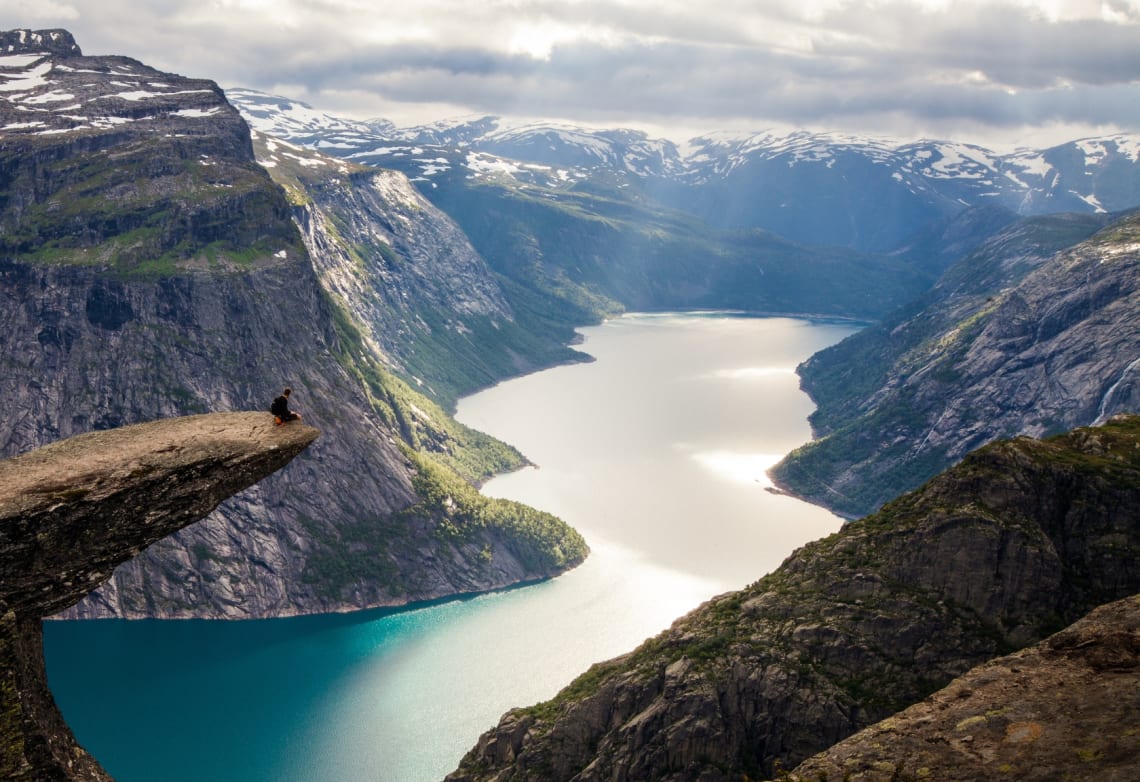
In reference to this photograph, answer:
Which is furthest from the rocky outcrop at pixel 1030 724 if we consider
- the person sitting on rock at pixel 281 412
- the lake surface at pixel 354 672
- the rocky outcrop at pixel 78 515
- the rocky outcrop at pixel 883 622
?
the lake surface at pixel 354 672

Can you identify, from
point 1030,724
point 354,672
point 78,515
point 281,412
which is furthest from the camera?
point 354,672

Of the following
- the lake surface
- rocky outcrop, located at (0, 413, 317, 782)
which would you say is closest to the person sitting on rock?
rocky outcrop, located at (0, 413, 317, 782)

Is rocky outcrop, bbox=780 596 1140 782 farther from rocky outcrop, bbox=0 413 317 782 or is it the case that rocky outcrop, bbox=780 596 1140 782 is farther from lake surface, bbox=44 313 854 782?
lake surface, bbox=44 313 854 782

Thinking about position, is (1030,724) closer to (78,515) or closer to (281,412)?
(281,412)

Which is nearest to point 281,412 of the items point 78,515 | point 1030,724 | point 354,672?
point 78,515

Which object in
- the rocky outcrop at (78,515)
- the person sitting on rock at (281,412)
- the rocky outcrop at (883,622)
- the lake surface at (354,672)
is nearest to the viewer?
the rocky outcrop at (78,515)

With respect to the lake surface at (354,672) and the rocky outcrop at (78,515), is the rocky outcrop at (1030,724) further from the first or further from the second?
the lake surface at (354,672)

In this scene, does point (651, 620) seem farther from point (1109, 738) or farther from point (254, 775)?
point (1109, 738)
